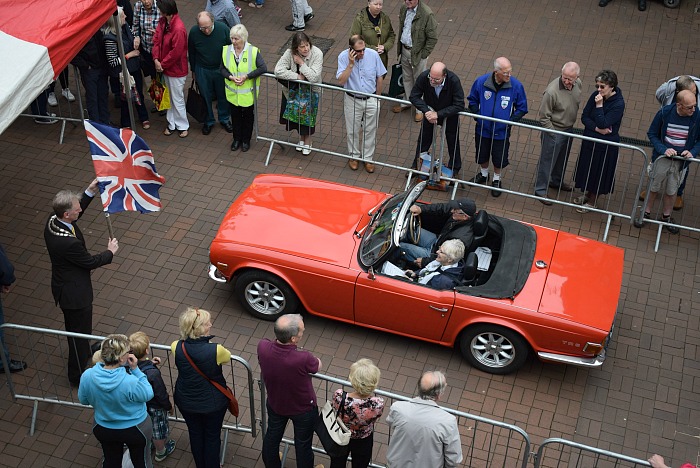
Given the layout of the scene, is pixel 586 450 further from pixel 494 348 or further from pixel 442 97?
pixel 442 97

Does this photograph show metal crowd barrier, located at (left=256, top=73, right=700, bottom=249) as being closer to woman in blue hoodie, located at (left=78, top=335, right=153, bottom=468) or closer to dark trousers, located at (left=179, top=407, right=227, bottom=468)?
dark trousers, located at (left=179, top=407, right=227, bottom=468)

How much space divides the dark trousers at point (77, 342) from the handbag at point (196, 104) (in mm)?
4473

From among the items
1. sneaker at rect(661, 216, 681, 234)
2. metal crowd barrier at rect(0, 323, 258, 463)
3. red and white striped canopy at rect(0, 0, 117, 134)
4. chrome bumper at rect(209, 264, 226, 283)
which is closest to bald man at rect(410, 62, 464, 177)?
sneaker at rect(661, 216, 681, 234)

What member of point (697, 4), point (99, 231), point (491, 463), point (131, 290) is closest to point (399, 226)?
point (491, 463)

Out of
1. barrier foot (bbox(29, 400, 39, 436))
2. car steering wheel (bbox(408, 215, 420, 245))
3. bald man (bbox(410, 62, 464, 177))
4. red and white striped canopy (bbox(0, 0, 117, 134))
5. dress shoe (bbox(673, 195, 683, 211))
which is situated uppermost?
red and white striped canopy (bbox(0, 0, 117, 134))

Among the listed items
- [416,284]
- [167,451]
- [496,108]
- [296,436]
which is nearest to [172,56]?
[496,108]

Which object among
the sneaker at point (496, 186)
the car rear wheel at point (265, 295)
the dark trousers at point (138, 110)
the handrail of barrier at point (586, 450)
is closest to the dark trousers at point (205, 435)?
the car rear wheel at point (265, 295)

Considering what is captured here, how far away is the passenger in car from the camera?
8938 mm

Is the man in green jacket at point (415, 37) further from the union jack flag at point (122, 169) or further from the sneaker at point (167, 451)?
the sneaker at point (167, 451)

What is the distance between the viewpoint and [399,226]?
9188 mm

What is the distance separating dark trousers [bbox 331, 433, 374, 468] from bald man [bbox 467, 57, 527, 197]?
505cm

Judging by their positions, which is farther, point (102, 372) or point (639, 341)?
point (639, 341)

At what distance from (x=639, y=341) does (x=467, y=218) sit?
226 centimetres

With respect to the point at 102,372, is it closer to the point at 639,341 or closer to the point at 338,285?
the point at 338,285
